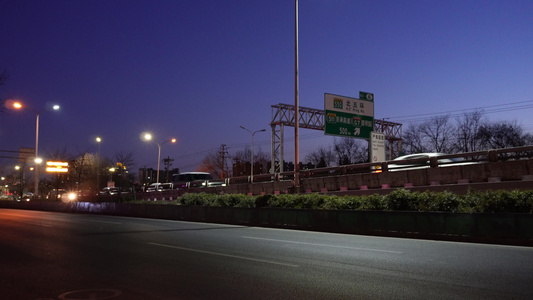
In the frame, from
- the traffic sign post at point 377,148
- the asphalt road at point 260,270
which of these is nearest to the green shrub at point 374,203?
the asphalt road at point 260,270

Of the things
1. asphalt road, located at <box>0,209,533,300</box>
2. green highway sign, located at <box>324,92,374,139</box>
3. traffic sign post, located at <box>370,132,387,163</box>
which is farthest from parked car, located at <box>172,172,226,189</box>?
asphalt road, located at <box>0,209,533,300</box>

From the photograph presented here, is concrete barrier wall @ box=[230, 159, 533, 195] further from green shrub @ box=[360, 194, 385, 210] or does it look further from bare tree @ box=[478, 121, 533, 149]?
bare tree @ box=[478, 121, 533, 149]

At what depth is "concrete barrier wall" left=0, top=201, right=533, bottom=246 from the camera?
11891 millimetres

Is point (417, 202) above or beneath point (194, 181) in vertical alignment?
beneath

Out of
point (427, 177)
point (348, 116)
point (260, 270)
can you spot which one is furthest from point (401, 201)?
point (348, 116)

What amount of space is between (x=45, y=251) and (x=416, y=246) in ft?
32.7

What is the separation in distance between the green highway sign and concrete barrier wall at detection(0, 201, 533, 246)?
709 cm

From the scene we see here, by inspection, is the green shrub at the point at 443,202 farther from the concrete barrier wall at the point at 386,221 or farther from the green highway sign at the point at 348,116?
the green highway sign at the point at 348,116

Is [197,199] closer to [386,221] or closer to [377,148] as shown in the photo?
[377,148]

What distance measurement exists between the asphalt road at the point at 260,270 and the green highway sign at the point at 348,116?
41.1ft

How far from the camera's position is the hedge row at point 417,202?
1274 centimetres

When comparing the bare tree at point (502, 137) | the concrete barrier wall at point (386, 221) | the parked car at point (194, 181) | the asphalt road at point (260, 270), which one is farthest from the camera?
the bare tree at point (502, 137)

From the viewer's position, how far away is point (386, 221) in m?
14.8

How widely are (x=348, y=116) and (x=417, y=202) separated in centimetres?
1027
